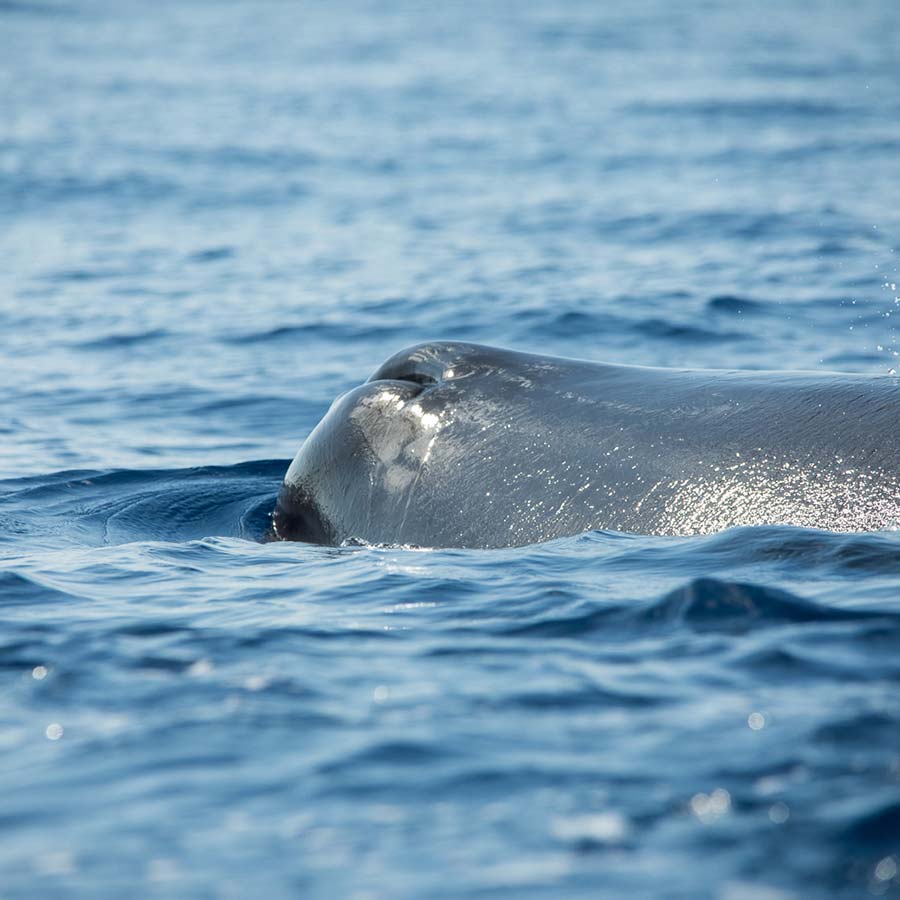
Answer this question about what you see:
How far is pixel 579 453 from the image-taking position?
784 centimetres

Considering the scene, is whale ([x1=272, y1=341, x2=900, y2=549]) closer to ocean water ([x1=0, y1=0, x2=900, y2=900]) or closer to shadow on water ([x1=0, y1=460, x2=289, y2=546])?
ocean water ([x1=0, y1=0, x2=900, y2=900])

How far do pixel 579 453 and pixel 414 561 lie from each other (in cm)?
99

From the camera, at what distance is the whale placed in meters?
7.35

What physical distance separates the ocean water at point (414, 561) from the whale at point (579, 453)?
A: 202 mm

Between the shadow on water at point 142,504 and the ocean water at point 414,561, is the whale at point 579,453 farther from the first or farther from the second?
the shadow on water at point 142,504

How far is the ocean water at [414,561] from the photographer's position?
492cm

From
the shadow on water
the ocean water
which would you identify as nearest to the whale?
the ocean water

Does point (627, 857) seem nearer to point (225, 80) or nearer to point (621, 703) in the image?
point (621, 703)

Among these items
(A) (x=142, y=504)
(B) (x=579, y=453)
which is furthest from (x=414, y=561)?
(A) (x=142, y=504)

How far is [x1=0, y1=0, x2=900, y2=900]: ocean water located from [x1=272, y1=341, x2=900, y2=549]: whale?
20 centimetres

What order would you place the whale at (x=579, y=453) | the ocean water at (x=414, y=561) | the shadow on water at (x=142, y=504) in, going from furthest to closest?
the shadow on water at (x=142, y=504)
the whale at (x=579, y=453)
the ocean water at (x=414, y=561)

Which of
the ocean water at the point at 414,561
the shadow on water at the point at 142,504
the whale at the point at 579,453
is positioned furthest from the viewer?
the shadow on water at the point at 142,504

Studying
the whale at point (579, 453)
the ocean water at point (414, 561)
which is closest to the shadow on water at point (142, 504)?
the ocean water at point (414, 561)

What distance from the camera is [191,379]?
15625mm
